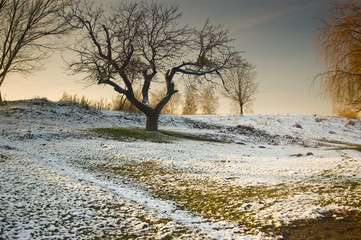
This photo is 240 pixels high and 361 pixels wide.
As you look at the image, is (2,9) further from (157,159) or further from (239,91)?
(239,91)

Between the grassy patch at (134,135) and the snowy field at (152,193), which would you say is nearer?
the snowy field at (152,193)

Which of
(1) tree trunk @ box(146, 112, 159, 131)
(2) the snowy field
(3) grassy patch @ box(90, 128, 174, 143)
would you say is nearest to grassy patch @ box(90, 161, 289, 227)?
(2) the snowy field

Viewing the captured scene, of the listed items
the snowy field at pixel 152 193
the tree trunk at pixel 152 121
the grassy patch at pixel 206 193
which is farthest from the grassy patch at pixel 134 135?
the grassy patch at pixel 206 193

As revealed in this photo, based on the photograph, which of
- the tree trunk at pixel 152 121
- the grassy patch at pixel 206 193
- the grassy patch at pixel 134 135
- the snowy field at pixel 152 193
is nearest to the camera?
the snowy field at pixel 152 193

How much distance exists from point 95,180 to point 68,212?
214cm

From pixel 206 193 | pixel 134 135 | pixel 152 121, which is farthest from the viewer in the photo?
pixel 152 121

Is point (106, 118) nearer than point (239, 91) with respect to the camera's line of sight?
Yes

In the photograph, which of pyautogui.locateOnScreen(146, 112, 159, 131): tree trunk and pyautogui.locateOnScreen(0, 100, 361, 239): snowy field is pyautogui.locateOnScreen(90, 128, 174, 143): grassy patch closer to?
pyautogui.locateOnScreen(146, 112, 159, 131): tree trunk

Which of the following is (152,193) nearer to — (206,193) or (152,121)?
(206,193)

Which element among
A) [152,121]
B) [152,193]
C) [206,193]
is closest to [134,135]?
[152,121]

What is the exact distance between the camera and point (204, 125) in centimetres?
2308

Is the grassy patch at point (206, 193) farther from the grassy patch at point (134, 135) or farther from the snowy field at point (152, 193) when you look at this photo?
the grassy patch at point (134, 135)

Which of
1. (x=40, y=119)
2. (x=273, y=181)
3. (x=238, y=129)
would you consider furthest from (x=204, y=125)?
(x=273, y=181)

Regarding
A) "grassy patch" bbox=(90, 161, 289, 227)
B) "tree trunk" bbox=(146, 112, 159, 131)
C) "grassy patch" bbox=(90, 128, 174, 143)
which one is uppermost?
"tree trunk" bbox=(146, 112, 159, 131)
